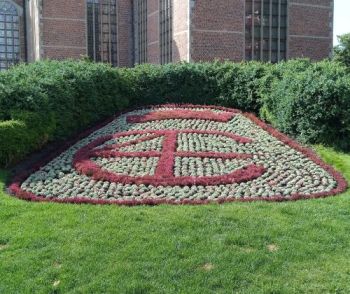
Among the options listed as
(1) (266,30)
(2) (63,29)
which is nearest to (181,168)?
(1) (266,30)

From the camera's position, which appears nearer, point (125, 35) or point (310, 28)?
point (310, 28)

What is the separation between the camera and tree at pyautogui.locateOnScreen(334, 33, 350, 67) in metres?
26.5

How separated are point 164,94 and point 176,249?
12.5 metres

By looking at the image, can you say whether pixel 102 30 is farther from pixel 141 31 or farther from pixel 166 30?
pixel 166 30

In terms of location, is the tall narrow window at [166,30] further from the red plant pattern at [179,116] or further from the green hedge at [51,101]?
the red plant pattern at [179,116]

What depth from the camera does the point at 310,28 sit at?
26.7 metres

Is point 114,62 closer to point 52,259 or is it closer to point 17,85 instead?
point 17,85

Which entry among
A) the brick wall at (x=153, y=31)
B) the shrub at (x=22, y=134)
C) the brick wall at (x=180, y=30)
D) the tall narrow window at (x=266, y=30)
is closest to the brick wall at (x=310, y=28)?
the tall narrow window at (x=266, y=30)

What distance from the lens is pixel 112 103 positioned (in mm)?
16672

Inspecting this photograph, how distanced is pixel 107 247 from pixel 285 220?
105 inches

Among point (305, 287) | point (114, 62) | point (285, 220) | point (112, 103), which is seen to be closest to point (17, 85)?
point (112, 103)

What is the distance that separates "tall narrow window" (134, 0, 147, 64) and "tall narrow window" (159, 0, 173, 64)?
3.28m

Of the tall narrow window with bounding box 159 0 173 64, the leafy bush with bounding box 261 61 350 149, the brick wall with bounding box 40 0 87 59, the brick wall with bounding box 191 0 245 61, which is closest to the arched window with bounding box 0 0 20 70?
the brick wall with bounding box 40 0 87 59

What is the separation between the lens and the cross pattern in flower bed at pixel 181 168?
28.2 ft
